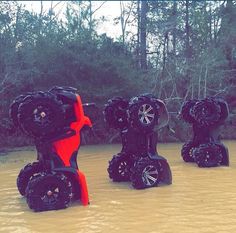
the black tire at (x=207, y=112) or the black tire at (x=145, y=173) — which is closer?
the black tire at (x=145, y=173)

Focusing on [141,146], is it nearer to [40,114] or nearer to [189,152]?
[40,114]

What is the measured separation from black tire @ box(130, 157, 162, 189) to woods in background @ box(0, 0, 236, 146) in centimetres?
807

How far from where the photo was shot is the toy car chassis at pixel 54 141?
6043mm

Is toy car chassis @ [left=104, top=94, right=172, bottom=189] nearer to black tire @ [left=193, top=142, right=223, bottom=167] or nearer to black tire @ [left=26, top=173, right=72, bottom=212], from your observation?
black tire @ [left=26, top=173, right=72, bottom=212]

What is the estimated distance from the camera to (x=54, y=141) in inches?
249

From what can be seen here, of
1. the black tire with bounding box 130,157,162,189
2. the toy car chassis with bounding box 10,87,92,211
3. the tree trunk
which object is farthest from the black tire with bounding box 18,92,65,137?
the tree trunk

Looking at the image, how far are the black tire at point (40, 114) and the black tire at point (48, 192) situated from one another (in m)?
0.69

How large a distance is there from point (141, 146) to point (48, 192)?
7.32 feet

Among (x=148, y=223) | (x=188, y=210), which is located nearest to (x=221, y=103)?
(x=188, y=210)

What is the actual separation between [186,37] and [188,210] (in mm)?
14726

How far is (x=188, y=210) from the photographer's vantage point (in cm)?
584

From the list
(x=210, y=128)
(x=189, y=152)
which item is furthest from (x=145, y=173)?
(x=189, y=152)

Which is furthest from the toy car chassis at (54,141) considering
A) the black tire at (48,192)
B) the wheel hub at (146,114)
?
the wheel hub at (146,114)

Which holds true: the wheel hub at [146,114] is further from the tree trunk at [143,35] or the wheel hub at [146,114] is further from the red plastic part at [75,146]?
the tree trunk at [143,35]
